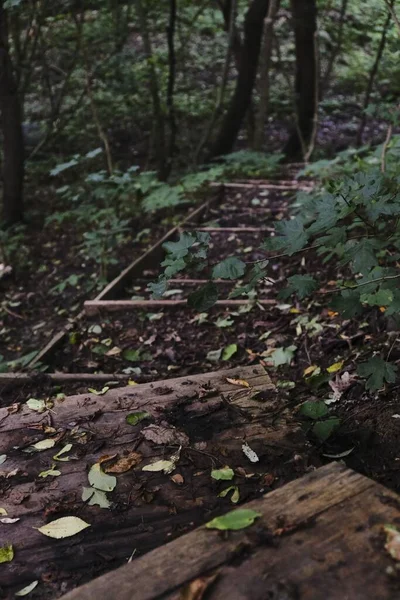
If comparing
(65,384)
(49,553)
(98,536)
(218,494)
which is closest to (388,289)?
(218,494)

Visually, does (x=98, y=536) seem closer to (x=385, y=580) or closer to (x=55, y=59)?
(x=385, y=580)

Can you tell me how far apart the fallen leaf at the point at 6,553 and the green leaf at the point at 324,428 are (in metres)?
1.19

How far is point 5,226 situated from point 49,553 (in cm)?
696

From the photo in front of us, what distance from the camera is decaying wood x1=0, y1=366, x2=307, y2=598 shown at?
1658 mm

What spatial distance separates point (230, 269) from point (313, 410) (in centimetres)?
71

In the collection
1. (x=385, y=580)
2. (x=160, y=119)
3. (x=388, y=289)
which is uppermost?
(x=160, y=119)

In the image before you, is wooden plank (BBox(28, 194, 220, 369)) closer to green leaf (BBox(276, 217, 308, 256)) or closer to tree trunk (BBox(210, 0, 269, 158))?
green leaf (BBox(276, 217, 308, 256))

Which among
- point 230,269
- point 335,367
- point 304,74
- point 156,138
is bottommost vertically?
point 335,367

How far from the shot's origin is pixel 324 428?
7.25 ft

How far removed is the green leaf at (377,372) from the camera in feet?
6.93

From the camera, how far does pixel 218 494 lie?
180cm

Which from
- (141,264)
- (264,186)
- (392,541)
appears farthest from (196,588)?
(264,186)

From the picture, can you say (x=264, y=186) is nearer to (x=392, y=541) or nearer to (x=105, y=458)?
(x=105, y=458)

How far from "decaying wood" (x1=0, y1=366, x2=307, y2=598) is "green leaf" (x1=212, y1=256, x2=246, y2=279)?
56cm
